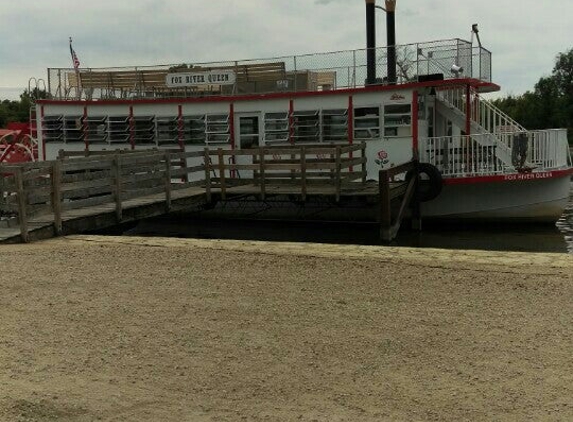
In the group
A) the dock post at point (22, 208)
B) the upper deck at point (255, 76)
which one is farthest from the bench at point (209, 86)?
the dock post at point (22, 208)

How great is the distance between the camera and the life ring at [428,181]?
16.8 m

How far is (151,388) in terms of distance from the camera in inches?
174

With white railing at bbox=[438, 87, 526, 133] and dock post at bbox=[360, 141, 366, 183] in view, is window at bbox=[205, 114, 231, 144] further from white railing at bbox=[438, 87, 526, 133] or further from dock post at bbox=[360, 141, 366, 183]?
white railing at bbox=[438, 87, 526, 133]

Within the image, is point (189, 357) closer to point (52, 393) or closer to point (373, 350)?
point (52, 393)

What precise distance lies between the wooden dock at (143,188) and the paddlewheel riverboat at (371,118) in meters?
0.81

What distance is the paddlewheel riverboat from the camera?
16891 millimetres

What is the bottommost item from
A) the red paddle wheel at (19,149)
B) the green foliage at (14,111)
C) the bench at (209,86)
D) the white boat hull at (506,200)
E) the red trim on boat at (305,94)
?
the white boat hull at (506,200)

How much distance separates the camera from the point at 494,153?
54.8 ft

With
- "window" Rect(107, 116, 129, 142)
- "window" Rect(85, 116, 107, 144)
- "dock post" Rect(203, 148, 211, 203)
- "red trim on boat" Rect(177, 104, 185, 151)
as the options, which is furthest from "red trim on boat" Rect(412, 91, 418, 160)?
"window" Rect(85, 116, 107, 144)

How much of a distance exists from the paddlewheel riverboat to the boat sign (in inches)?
1.2

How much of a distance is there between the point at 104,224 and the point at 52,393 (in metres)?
8.68

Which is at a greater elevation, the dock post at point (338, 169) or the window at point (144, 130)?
the window at point (144, 130)

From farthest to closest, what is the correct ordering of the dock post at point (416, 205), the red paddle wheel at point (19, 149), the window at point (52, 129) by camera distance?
the red paddle wheel at point (19, 149), the window at point (52, 129), the dock post at point (416, 205)

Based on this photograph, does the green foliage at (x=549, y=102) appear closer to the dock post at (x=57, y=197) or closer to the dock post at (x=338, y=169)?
the dock post at (x=338, y=169)
